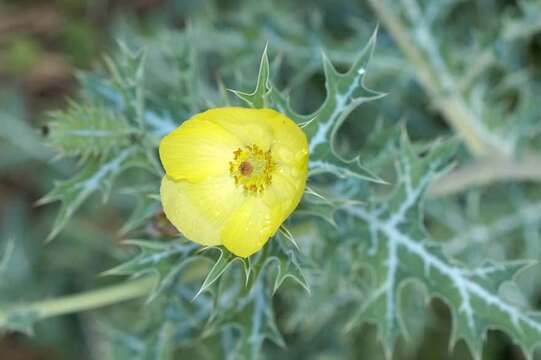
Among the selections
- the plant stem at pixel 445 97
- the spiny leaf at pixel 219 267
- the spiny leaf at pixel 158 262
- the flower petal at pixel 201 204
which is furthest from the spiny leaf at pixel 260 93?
the plant stem at pixel 445 97

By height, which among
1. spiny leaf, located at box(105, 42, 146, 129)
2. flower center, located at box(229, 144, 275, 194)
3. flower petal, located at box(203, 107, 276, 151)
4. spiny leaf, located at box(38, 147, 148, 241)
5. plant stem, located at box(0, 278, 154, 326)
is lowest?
plant stem, located at box(0, 278, 154, 326)

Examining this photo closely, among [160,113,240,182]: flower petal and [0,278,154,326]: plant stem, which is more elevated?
[160,113,240,182]: flower petal

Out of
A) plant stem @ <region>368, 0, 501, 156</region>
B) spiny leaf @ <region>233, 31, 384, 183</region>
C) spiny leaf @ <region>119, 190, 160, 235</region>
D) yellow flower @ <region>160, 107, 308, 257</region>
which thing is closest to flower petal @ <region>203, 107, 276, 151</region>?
yellow flower @ <region>160, 107, 308, 257</region>

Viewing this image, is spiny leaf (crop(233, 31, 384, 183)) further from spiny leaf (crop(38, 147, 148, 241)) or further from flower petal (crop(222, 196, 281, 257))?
spiny leaf (crop(38, 147, 148, 241))

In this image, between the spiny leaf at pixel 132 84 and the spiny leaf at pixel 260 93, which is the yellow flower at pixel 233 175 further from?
the spiny leaf at pixel 132 84

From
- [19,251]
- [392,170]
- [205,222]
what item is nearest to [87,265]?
[19,251]
